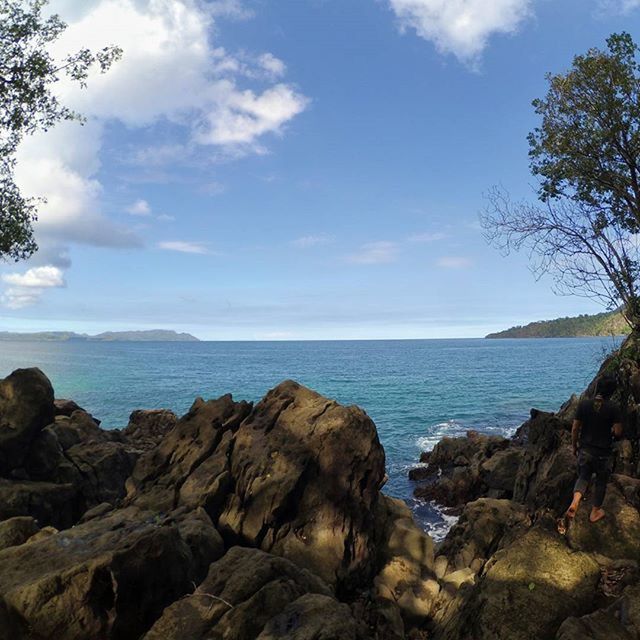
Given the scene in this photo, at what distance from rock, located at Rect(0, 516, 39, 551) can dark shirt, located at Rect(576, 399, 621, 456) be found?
538 inches

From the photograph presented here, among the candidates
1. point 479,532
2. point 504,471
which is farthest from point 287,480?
point 504,471

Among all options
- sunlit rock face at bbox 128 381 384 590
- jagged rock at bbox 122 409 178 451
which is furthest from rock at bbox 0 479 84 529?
jagged rock at bbox 122 409 178 451

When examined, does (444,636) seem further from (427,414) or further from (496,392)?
(496,392)

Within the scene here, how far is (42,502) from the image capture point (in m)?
16.7

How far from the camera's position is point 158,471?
1641 cm

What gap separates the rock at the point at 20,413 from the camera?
1825 cm

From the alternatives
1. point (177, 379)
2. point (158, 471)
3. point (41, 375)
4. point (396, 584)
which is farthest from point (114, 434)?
point (177, 379)

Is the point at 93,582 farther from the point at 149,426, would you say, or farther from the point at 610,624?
the point at 149,426

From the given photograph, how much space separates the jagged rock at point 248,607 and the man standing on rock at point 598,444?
6673mm

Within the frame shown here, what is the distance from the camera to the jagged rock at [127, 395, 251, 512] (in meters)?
14.7

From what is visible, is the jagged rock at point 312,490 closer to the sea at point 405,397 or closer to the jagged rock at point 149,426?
the sea at point 405,397

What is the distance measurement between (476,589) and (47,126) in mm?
27268

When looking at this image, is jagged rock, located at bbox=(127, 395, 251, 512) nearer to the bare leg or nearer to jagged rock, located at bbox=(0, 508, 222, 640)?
jagged rock, located at bbox=(0, 508, 222, 640)

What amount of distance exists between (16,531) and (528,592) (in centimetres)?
1136
